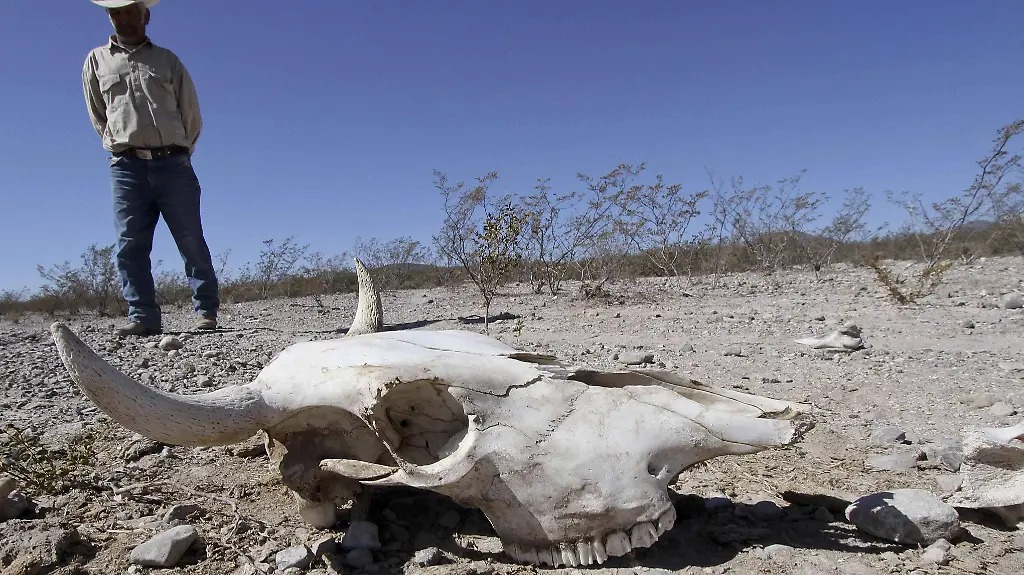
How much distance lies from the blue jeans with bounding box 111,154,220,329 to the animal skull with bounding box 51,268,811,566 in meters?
3.84

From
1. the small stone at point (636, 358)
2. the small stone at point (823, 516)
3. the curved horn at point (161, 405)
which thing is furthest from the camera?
the small stone at point (636, 358)

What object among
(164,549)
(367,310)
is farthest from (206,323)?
(164,549)

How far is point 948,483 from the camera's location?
2.35m

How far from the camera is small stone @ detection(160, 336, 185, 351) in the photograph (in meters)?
4.70

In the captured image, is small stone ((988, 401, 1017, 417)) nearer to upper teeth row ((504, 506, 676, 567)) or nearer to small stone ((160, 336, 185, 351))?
upper teeth row ((504, 506, 676, 567))

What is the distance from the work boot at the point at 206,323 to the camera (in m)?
5.57

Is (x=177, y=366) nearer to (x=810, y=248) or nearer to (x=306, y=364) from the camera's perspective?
(x=306, y=364)

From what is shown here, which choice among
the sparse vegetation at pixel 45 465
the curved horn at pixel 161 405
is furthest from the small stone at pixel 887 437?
the sparse vegetation at pixel 45 465

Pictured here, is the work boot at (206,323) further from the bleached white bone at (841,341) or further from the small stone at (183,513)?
the bleached white bone at (841,341)

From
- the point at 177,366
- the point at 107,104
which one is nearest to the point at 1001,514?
the point at 177,366

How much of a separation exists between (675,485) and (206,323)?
15.6ft

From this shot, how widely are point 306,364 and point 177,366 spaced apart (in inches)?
108

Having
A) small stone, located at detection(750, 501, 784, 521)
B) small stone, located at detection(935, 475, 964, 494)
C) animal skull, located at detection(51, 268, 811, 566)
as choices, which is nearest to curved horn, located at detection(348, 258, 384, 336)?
animal skull, located at detection(51, 268, 811, 566)

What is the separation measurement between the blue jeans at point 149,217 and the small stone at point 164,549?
4.05 metres
